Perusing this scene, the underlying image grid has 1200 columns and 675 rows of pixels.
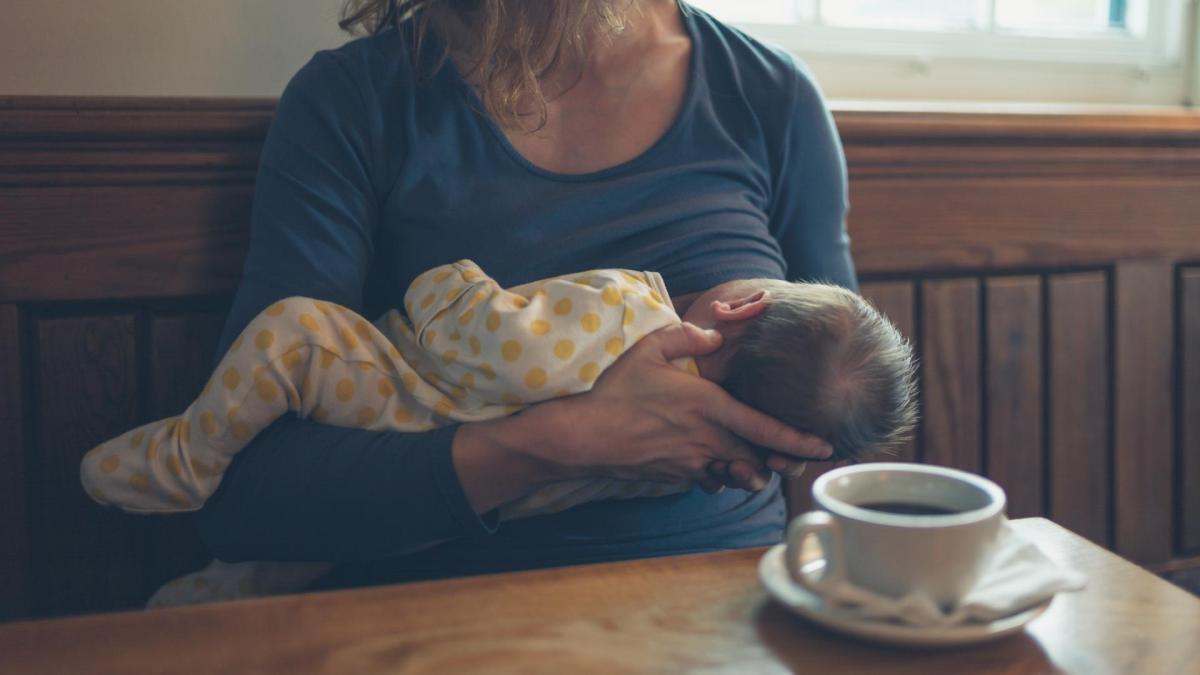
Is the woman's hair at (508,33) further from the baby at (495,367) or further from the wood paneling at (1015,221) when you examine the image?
the wood paneling at (1015,221)

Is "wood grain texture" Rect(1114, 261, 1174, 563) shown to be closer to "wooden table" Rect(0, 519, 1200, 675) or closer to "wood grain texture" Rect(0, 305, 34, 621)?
"wooden table" Rect(0, 519, 1200, 675)

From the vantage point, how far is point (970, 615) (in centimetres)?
57

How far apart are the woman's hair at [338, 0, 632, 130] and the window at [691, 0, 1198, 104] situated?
610mm

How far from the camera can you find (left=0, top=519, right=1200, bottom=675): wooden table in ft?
1.82

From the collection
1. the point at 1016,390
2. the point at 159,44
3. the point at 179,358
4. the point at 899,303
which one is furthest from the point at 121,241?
the point at 1016,390

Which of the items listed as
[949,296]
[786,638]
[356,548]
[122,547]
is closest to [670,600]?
[786,638]

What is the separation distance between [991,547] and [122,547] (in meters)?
1.02

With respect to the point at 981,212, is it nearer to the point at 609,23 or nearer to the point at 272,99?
the point at 609,23

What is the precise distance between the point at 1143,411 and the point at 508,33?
1202 millimetres

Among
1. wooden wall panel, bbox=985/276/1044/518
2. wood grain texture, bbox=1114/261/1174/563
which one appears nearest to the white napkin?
wooden wall panel, bbox=985/276/1044/518

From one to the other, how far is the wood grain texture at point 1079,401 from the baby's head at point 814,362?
2.43ft

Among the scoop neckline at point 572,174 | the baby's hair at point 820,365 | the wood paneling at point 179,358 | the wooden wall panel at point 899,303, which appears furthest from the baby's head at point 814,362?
the wood paneling at point 179,358

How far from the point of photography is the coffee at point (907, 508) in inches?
24.2

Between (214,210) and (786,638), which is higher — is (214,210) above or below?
above
